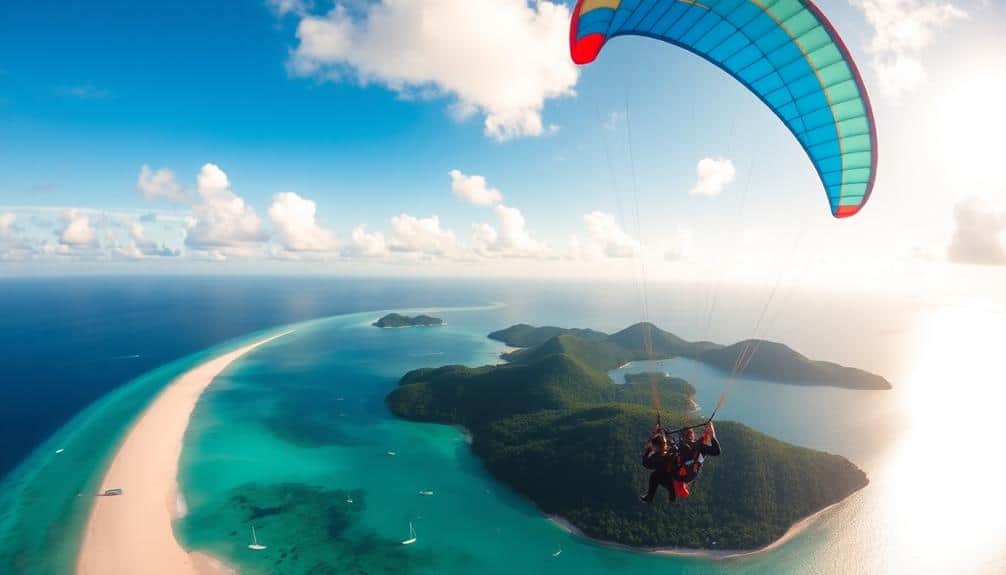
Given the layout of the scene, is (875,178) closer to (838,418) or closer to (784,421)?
(784,421)

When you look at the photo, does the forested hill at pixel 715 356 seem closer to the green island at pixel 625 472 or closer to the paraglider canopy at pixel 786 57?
the green island at pixel 625 472

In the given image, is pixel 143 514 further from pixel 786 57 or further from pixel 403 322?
pixel 403 322

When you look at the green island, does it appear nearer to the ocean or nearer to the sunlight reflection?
the ocean

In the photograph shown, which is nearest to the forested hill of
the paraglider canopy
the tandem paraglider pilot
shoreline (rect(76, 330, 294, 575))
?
shoreline (rect(76, 330, 294, 575))

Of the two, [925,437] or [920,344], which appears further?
[920,344]

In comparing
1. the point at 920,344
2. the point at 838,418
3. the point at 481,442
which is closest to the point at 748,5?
the point at 481,442

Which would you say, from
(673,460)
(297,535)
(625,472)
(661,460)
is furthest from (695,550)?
(297,535)

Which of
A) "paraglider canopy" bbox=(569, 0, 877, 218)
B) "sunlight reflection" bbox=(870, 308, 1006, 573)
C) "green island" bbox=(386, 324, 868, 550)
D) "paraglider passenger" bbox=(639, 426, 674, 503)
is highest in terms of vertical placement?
"paraglider canopy" bbox=(569, 0, 877, 218)
